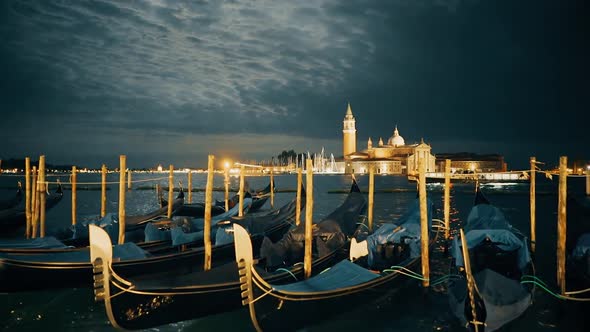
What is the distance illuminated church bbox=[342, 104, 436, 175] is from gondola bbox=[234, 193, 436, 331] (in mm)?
64439

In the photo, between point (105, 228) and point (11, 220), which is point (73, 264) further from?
point (11, 220)

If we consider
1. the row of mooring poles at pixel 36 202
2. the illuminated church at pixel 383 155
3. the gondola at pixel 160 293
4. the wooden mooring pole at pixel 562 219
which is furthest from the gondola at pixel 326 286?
the illuminated church at pixel 383 155

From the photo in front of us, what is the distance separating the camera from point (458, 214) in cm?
1836

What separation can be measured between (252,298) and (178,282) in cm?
109

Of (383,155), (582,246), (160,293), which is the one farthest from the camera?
(383,155)

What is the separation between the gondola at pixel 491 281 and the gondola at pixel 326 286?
0.84 meters

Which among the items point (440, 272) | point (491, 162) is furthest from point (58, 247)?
point (491, 162)

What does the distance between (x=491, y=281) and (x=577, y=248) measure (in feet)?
10.4

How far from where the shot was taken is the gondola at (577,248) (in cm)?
616

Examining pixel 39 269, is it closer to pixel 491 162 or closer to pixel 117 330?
pixel 117 330

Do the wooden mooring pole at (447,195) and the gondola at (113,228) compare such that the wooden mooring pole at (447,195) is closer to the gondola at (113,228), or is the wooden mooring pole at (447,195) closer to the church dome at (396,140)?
the gondola at (113,228)

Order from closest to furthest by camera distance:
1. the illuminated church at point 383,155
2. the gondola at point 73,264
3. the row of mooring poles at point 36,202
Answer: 1. the gondola at point 73,264
2. the row of mooring poles at point 36,202
3. the illuminated church at point 383,155

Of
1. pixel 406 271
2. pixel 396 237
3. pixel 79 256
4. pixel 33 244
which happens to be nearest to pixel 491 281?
pixel 406 271

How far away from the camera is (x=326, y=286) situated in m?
5.08
